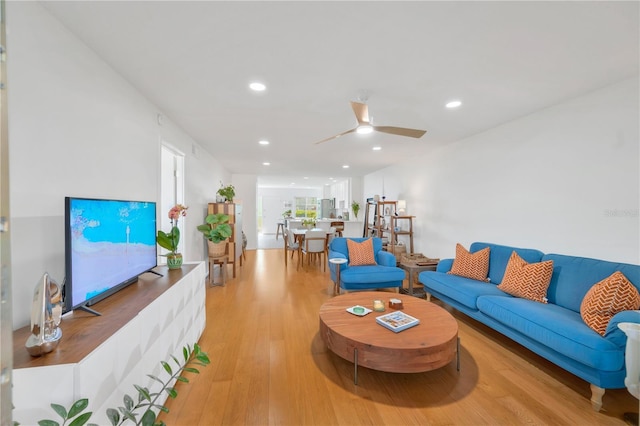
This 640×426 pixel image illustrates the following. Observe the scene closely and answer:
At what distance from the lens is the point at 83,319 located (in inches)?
54.9

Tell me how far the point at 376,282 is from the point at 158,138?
3.27m

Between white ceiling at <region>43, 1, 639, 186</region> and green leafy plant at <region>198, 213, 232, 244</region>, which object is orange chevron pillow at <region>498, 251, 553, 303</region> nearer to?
white ceiling at <region>43, 1, 639, 186</region>

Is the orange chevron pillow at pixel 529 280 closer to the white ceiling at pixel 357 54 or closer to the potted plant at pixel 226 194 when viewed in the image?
Answer: the white ceiling at pixel 357 54

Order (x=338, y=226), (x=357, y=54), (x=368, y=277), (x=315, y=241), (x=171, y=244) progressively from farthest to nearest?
(x=338, y=226) < (x=315, y=241) < (x=368, y=277) < (x=171, y=244) < (x=357, y=54)

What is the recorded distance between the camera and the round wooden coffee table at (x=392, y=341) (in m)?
1.85

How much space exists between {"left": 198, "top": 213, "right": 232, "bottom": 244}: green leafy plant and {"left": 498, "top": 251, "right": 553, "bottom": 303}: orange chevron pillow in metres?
3.84

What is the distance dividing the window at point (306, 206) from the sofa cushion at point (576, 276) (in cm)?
1163

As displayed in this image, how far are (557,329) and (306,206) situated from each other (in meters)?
12.2

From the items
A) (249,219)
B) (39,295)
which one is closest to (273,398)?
(39,295)

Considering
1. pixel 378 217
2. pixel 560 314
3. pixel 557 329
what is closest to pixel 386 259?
pixel 560 314

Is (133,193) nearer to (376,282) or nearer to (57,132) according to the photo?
(57,132)

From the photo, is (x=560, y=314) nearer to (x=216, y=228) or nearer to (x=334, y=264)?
(x=334, y=264)

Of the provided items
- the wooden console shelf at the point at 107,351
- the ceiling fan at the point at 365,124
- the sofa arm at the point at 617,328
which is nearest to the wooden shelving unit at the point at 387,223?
the ceiling fan at the point at 365,124

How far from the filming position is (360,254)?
4.00 m
